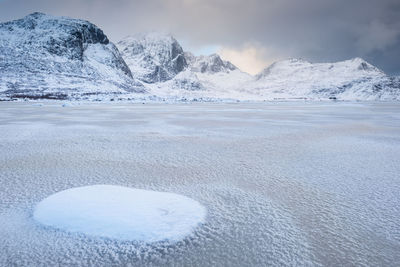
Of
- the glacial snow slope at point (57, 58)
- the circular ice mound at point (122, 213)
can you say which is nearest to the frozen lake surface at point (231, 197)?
the circular ice mound at point (122, 213)

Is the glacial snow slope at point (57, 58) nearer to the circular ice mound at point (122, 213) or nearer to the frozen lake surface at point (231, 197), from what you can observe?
the frozen lake surface at point (231, 197)

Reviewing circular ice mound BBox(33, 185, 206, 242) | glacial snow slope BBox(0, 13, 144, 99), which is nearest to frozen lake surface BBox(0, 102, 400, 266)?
circular ice mound BBox(33, 185, 206, 242)

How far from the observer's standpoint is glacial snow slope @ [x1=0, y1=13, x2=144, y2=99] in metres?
75.6

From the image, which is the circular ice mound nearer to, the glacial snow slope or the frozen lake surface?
the frozen lake surface

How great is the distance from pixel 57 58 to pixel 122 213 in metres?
114

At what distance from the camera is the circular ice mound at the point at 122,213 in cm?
196

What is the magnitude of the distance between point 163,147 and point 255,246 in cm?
366

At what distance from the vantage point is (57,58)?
98.9 metres

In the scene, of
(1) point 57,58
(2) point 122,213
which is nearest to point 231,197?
(2) point 122,213

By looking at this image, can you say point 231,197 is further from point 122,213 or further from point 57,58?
point 57,58

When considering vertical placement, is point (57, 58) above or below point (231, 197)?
above

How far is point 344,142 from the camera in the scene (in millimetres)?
6094

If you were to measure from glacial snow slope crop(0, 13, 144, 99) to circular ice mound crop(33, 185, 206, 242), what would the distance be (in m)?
70.3

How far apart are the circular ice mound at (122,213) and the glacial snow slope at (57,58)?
70287mm
